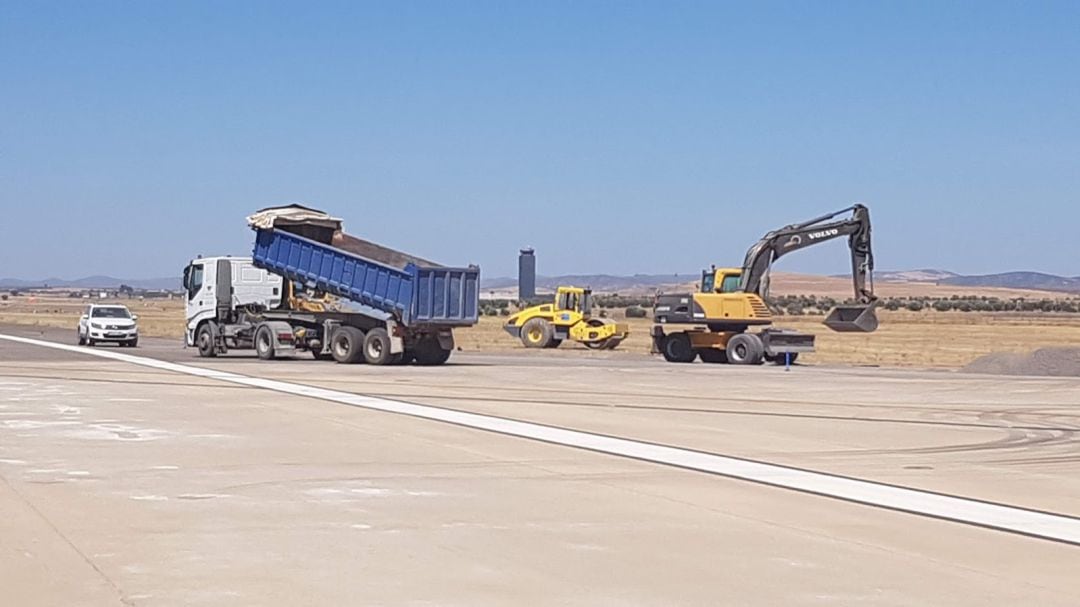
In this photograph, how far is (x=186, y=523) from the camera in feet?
38.4

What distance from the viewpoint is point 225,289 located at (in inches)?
1699

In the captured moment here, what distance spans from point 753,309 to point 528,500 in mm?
31170

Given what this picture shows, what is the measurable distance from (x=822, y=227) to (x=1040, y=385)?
12014 millimetres

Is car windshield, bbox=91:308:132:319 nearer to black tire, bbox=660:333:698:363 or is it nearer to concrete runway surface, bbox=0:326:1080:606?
black tire, bbox=660:333:698:363

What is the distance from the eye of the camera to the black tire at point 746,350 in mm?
42844

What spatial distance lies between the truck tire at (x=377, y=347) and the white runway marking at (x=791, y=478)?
43.0ft

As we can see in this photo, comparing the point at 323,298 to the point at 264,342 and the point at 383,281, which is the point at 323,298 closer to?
the point at 264,342

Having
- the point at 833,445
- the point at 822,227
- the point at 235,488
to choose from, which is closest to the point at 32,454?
the point at 235,488

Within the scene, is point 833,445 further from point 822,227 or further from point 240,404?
point 822,227

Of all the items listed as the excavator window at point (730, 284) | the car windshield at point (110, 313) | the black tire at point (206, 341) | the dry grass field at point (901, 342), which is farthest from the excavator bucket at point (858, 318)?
the car windshield at point (110, 313)

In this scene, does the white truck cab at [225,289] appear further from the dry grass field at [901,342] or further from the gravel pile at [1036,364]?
the gravel pile at [1036,364]

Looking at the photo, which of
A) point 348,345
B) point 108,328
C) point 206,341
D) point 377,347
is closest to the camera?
point 377,347

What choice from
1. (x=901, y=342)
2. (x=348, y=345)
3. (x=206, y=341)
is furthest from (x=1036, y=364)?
(x=206, y=341)

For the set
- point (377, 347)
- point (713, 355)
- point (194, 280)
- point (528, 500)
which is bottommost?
point (528, 500)
